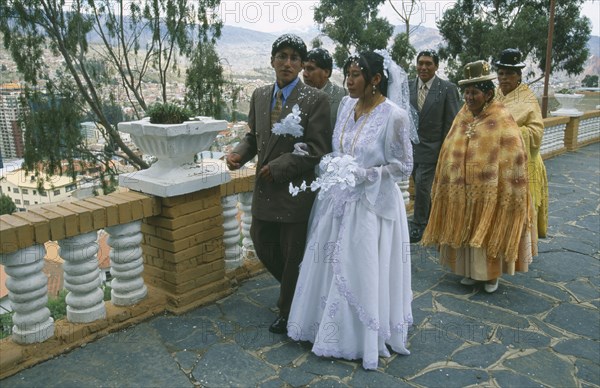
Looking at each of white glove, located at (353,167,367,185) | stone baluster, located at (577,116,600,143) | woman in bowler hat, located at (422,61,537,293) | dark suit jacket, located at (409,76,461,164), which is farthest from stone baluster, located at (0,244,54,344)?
stone baluster, located at (577,116,600,143)

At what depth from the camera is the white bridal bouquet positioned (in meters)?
2.81

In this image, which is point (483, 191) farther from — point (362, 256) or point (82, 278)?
point (82, 278)

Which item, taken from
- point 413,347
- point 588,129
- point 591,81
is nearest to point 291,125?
point 413,347

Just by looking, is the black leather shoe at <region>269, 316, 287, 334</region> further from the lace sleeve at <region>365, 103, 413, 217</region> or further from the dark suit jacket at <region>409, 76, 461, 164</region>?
the dark suit jacket at <region>409, 76, 461, 164</region>

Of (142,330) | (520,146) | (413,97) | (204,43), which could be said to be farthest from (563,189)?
(204,43)

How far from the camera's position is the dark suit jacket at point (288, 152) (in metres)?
3.01

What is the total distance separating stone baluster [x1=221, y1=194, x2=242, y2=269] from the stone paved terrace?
9.0 inches

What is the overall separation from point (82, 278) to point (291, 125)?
5.47 ft

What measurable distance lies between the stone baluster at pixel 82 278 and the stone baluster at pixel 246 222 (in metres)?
1.40

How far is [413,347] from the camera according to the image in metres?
3.19

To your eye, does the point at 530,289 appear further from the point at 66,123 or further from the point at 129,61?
the point at 129,61

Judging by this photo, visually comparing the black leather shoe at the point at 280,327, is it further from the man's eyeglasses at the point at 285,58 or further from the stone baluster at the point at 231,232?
the man's eyeglasses at the point at 285,58

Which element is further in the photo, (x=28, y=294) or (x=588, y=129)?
(x=588, y=129)

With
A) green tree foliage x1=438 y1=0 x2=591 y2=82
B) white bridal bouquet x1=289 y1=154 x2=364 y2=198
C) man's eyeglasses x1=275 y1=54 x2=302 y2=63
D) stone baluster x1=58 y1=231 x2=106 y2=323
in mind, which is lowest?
stone baluster x1=58 y1=231 x2=106 y2=323
